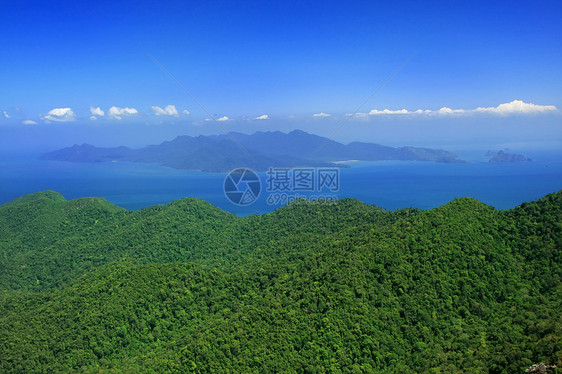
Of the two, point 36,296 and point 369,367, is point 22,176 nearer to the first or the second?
point 36,296

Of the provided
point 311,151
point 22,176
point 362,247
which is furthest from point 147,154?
point 362,247

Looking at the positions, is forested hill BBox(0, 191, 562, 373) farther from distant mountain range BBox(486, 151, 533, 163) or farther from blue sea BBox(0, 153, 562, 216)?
distant mountain range BBox(486, 151, 533, 163)
